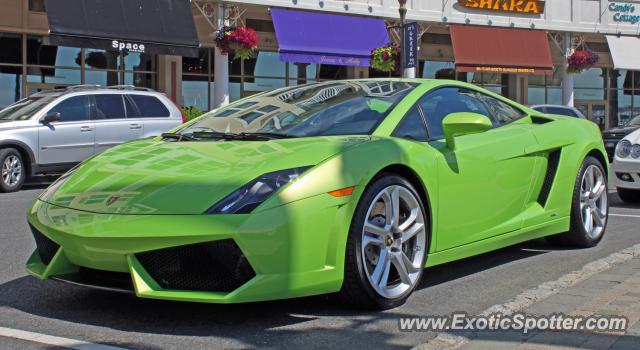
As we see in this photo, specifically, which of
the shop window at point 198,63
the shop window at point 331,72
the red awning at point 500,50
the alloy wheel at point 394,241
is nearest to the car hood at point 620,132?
the red awning at point 500,50

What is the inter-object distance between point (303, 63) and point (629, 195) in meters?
15.9

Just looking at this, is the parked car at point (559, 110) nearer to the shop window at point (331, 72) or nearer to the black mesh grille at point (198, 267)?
the shop window at point (331, 72)

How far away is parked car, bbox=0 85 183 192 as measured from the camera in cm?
1183

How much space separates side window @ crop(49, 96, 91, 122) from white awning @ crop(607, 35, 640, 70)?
2149cm

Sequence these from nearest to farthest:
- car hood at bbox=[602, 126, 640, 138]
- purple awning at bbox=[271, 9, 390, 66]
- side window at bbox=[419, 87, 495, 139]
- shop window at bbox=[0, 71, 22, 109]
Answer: side window at bbox=[419, 87, 495, 139] → car hood at bbox=[602, 126, 640, 138] → shop window at bbox=[0, 71, 22, 109] → purple awning at bbox=[271, 9, 390, 66]

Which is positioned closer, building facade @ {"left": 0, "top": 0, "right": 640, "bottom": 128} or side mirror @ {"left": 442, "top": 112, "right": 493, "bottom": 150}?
side mirror @ {"left": 442, "top": 112, "right": 493, "bottom": 150}

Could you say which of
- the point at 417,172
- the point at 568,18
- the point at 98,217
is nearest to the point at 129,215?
the point at 98,217

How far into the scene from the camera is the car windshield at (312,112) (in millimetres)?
4512

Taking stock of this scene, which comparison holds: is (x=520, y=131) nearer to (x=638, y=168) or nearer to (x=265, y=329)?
(x=265, y=329)

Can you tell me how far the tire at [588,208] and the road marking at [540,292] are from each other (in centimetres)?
32

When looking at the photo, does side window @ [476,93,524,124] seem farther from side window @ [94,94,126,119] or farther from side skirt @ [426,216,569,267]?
side window @ [94,94,126,119]

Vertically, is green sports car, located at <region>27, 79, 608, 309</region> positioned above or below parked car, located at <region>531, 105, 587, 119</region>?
below

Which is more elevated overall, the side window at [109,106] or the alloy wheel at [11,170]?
the side window at [109,106]

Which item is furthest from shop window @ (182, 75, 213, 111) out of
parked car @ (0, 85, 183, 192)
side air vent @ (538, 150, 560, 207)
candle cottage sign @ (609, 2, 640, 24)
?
side air vent @ (538, 150, 560, 207)
